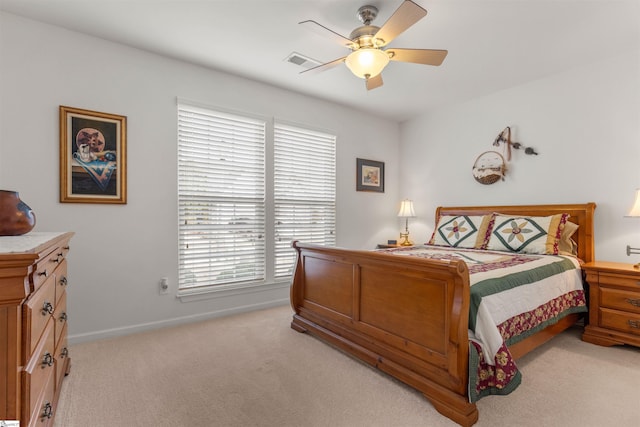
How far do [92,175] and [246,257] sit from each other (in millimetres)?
1632

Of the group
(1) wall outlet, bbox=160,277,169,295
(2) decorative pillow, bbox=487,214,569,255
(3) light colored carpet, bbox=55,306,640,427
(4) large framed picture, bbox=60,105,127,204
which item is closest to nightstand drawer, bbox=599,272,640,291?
(2) decorative pillow, bbox=487,214,569,255

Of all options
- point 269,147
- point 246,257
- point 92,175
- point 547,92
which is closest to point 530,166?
point 547,92

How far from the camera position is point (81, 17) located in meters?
2.46

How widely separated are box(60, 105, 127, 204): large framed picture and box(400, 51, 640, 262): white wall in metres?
3.89

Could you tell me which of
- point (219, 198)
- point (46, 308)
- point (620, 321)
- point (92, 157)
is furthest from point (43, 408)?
point (620, 321)

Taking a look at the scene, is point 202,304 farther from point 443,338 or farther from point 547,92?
point 547,92

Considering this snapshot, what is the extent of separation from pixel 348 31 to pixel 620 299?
3.12m

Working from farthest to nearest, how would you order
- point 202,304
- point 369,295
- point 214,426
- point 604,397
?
point 202,304, point 369,295, point 604,397, point 214,426

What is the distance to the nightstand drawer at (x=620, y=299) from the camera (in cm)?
252

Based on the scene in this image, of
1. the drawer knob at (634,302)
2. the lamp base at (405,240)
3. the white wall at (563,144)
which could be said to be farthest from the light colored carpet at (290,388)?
the lamp base at (405,240)

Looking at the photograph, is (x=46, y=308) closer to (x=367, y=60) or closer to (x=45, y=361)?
(x=45, y=361)

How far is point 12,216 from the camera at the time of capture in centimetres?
140

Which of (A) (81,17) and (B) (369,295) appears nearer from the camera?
(B) (369,295)

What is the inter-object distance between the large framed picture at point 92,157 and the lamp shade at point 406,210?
3.47 m
